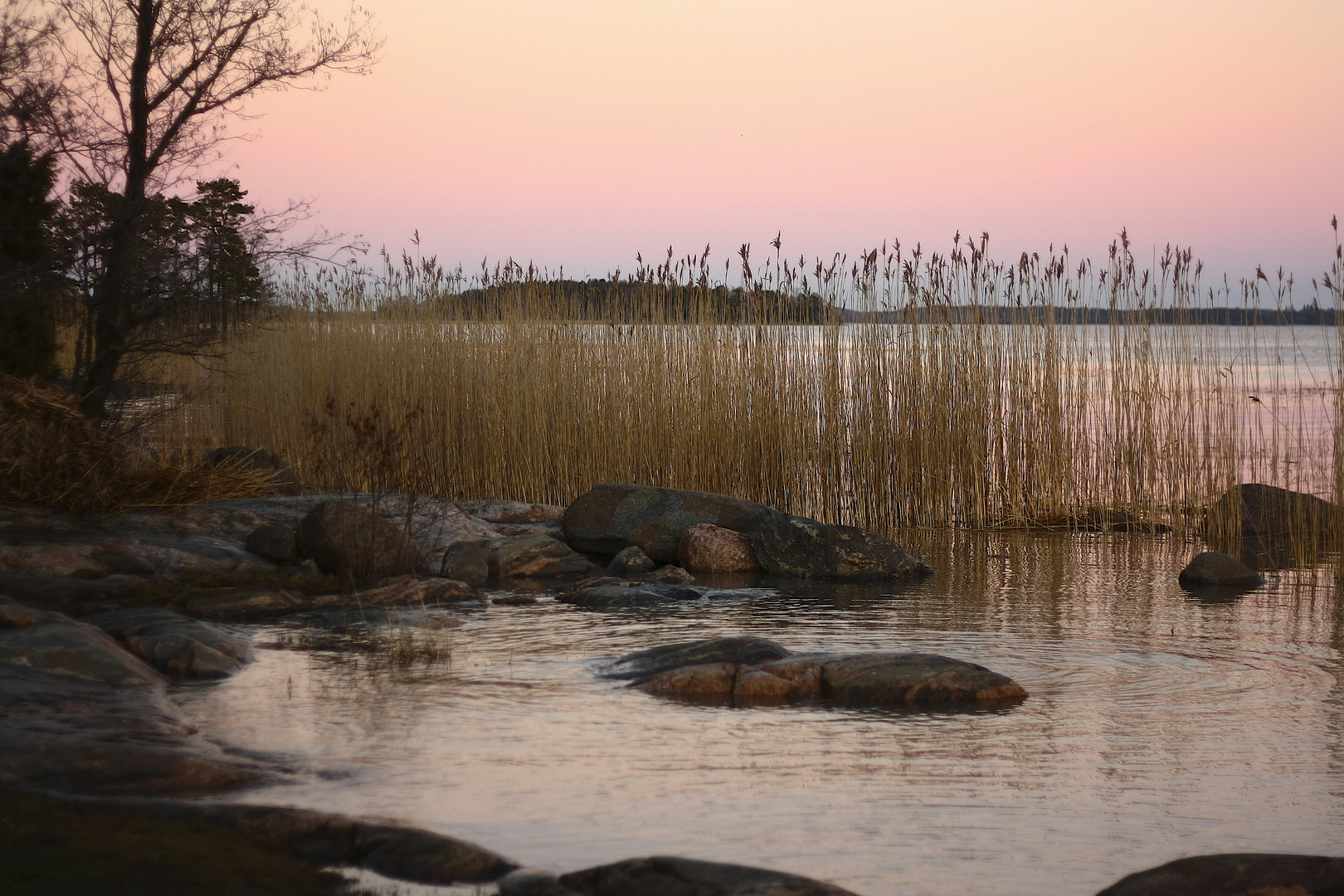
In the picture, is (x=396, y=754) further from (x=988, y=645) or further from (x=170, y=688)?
(x=988, y=645)

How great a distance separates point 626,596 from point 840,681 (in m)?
2.00

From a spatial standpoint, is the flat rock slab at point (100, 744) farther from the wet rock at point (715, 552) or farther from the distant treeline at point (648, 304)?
the distant treeline at point (648, 304)

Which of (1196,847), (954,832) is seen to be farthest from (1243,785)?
(954,832)

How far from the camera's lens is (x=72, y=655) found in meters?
3.95

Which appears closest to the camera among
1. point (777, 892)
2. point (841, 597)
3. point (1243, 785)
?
point (777, 892)

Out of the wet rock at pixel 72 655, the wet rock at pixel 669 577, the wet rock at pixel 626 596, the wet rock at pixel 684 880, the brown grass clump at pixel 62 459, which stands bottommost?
the wet rock at pixel 669 577

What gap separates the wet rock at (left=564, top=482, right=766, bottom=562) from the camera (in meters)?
7.43

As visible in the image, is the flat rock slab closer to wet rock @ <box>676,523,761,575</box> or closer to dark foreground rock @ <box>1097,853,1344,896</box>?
dark foreground rock @ <box>1097,853,1344,896</box>

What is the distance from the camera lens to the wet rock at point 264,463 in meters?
8.63

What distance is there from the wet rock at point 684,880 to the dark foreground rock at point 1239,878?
66 centimetres

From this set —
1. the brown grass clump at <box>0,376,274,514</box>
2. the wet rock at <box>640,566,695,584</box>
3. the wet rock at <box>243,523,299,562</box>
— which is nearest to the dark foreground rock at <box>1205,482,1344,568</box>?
the wet rock at <box>640,566,695,584</box>

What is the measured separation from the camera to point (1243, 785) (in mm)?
3117

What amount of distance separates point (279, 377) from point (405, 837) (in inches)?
340

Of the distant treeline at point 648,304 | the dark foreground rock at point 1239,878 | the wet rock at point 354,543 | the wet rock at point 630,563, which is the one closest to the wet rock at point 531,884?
the dark foreground rock at point 1239,878
